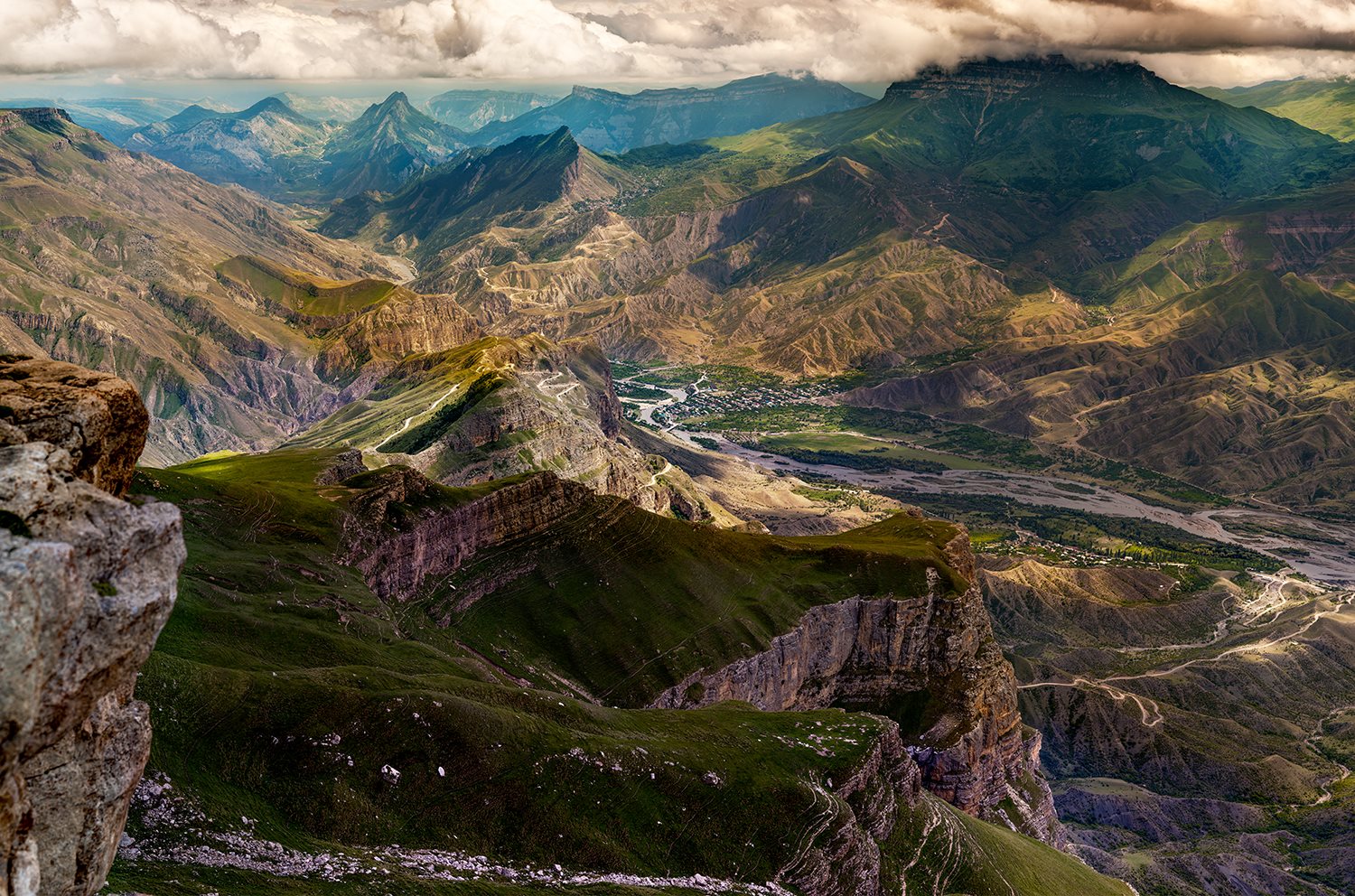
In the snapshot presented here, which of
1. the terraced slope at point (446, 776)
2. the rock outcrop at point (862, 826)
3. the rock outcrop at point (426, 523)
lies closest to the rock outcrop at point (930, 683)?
the terraced slope at point (446, 776)

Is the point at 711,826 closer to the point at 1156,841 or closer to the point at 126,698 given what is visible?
the point at 126,698

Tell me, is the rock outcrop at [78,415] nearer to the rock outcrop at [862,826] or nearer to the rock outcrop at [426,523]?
the rock outcrop at [862,826]

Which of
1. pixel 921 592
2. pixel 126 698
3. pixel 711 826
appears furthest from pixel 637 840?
pixel 921 592

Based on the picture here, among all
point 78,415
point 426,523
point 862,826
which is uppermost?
point 78,415

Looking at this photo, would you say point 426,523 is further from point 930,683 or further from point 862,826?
point 930,683

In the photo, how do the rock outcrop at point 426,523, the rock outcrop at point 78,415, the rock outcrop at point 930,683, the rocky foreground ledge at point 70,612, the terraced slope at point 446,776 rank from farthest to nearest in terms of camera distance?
the rock outcrop at point 930,683
the rock outcrop at point 426,523
the terraced slope at point 446,776
the rock outcrop at point 78,415
the rocky foreground ledge at point 70,612

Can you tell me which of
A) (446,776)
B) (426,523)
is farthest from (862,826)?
(426,523)

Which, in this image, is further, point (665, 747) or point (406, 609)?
point (406, 609)
